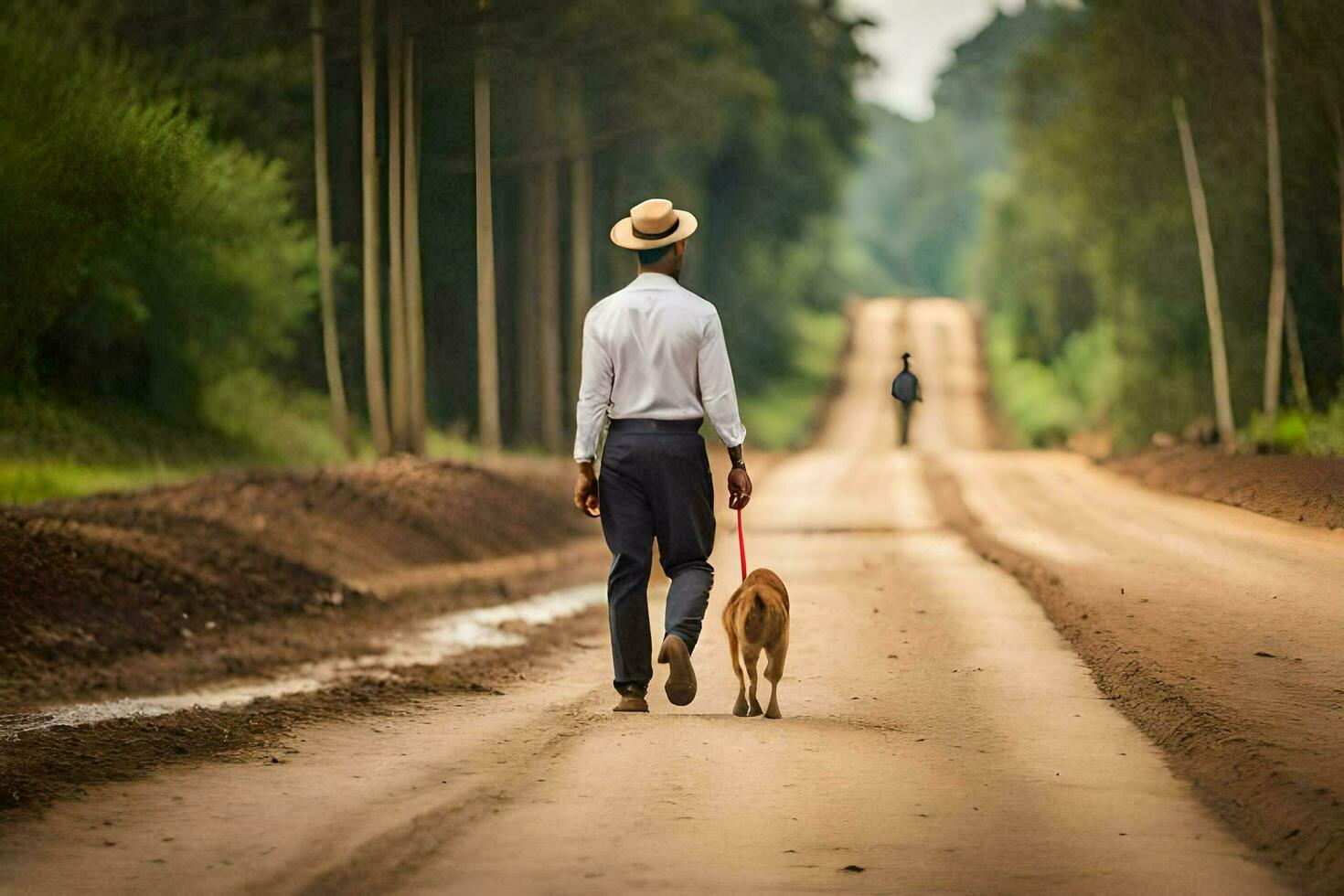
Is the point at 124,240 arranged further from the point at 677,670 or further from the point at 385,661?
the point at 677,670

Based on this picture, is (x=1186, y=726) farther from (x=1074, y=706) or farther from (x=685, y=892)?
(x=685, y=892)

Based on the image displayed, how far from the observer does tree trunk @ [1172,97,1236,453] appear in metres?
30.8

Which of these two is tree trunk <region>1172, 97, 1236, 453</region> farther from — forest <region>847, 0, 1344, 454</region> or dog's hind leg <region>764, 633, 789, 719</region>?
dog's hind leg <region>764, 633, 789, 719</region>

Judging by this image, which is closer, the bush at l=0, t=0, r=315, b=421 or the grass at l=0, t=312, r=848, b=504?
the bush at l=0, t=0, r=315, b=421

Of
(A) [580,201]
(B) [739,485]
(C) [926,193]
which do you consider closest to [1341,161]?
(B) [739,485]

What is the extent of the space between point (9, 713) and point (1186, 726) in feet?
26.2

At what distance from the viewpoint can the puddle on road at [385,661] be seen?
38.2 feet

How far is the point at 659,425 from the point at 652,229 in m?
1.04

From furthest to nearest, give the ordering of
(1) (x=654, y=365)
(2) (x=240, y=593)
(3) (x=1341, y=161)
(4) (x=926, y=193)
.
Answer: (4) (x=926, y=193)
(2) (x=240, y=593)
(3) (x=1341, y=161)
(1) (x=654, y=365)

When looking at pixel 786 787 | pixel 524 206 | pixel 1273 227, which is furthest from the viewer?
pixel 524 206

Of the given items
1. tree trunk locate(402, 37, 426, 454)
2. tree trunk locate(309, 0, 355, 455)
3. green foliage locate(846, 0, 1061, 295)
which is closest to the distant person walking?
tree trunk locate(402, 37, 426, 454)

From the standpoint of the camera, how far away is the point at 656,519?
29.0 feet

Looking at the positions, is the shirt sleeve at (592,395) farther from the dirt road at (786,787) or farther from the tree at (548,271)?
the tree at (548,271)

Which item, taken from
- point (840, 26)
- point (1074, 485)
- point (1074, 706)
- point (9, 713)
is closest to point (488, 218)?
point (1074, 485)
